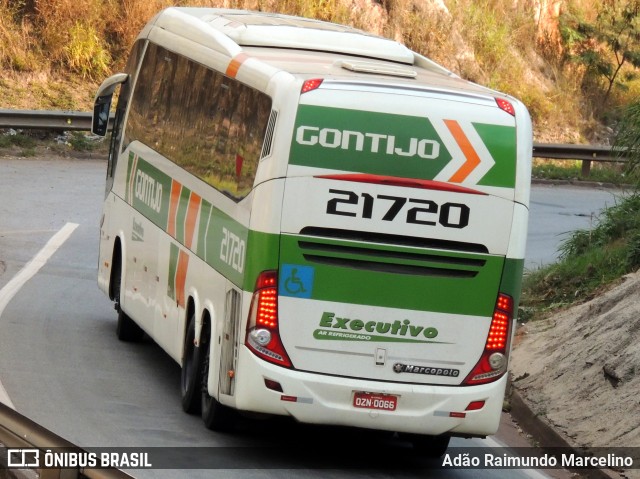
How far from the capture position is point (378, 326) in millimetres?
10367

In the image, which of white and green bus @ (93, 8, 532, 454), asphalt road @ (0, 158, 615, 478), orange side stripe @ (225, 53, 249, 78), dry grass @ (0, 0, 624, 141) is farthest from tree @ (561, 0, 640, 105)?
white and green bus @ (93, 8, 532, 454)

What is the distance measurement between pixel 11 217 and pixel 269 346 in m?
12.0

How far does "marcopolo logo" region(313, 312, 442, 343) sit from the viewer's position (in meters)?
10.3

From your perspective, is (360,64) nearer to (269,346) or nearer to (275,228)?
(275,228)

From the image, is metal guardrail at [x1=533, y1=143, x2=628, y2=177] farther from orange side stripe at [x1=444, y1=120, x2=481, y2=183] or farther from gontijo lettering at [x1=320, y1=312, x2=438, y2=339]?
gontijo lettering at [x1=320, y1=312, x2=438, y2=339]

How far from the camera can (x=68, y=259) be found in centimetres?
1906

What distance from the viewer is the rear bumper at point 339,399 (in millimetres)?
10289

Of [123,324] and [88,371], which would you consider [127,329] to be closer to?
[123,324]

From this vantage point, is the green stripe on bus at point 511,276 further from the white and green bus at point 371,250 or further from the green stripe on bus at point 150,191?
the green stripe on bus at point 150,191

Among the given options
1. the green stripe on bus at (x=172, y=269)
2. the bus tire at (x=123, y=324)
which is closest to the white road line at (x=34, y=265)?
the bus tire at (x=123, y=324)

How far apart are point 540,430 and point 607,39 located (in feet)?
94.7

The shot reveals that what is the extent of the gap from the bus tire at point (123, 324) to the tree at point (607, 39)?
2697 cm

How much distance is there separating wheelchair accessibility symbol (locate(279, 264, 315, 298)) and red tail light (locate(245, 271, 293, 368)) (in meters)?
0.06

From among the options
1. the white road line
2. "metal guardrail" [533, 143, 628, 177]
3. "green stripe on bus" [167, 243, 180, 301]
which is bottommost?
"metal guardrail" [533, 143, 628, 177]
